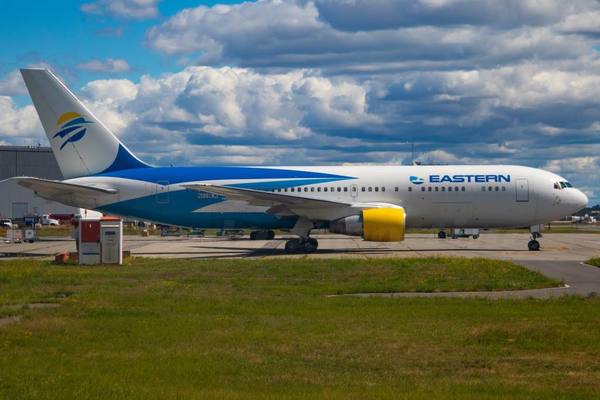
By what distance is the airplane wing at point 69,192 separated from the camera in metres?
37.9

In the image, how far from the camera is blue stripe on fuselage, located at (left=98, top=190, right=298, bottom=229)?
40156 millimetres

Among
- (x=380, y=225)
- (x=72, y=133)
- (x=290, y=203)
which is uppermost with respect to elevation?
(x=72, y=133)

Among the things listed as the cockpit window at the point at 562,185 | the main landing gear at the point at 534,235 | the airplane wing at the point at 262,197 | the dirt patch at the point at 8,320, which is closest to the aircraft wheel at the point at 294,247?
the airplane wing at the point at 262,197

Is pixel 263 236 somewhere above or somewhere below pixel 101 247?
above

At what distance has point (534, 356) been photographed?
40.6 ft

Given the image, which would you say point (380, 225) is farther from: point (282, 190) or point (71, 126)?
point (71, 126)

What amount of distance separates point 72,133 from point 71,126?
329 millimetres

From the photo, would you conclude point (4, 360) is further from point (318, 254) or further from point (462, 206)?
point (462, 206)

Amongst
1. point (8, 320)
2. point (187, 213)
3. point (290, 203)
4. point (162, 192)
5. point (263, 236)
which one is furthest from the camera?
point (263, 236)

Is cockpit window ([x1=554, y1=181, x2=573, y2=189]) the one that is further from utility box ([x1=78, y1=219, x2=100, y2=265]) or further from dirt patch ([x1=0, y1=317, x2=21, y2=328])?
dirt patch ([x1=0, y1=317, x2=21, y2=328])

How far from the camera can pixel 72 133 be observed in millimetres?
39469

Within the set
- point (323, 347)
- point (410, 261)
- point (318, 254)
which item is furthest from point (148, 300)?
point (318, 254)

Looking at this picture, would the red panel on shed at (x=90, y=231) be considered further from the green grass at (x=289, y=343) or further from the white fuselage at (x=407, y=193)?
the green grass at (x=289, y=343)

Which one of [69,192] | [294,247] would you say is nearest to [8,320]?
[69,192]
